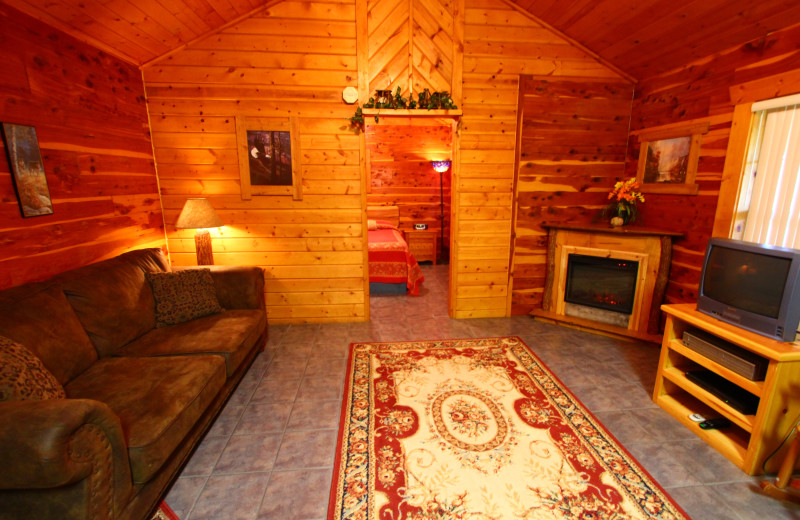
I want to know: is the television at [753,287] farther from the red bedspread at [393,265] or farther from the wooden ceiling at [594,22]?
the red bedspread at [393,265]

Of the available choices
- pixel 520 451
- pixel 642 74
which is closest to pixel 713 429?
pixel 520 451

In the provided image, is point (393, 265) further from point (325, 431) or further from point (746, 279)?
point (746, 279)

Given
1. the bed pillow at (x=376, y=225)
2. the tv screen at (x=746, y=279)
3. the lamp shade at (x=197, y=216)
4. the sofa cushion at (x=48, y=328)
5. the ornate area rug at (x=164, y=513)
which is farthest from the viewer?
the bed pillow at (x=376, y=225)

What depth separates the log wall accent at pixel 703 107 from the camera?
2252 mm

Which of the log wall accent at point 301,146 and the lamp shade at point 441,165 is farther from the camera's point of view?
the lamp shade at point 441,165

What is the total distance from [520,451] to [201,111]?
12.1 ft

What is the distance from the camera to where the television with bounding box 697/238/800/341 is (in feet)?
5.54

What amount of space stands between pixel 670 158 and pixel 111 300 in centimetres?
440

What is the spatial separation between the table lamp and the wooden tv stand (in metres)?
3.51

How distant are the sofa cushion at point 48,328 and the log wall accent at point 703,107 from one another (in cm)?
424

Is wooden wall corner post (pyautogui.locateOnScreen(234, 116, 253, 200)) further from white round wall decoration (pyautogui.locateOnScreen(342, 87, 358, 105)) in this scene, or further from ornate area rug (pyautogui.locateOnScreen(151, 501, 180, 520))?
ornate area rug (pyautogui.locateOnScreen(151, 501, 180, 520))

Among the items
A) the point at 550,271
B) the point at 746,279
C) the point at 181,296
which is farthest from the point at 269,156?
the point at 746,279

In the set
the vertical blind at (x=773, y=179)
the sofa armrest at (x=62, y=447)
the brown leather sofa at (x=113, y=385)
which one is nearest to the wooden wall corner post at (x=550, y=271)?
the vertical blind at (x=773, y=179)

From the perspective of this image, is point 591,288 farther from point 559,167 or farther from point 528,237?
point 559,167
